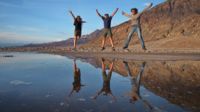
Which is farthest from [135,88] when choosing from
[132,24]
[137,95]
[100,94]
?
[132,24]

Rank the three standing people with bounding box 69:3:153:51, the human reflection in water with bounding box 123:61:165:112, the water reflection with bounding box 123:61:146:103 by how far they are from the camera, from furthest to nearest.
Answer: the three standing people with bounding box 69:3:153:51
the water reflection with bounding box 123:61:146:103
the human reflection in water with bounding box 123:61:165:112

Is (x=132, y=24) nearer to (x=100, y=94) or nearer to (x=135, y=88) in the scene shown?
(x=135, y=88)

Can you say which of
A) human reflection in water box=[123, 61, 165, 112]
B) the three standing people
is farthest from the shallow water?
the three standing people

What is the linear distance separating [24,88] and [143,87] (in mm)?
1878

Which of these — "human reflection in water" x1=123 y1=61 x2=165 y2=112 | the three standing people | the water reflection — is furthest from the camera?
the three standing people

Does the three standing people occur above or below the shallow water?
above

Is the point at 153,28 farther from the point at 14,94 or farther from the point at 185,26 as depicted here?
the point at 14,94

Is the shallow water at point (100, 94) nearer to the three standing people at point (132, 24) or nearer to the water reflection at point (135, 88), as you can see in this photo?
the water reflection at point (135, 88)

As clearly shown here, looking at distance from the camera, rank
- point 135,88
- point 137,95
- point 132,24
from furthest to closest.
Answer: point 132,24 → point 135,88 → point 137,95

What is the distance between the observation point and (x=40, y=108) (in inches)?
141

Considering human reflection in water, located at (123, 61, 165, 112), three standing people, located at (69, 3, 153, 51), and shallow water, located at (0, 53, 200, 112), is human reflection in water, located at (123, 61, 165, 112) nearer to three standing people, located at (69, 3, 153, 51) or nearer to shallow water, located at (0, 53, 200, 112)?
shallow water, located at (0, 53, 200, 112)

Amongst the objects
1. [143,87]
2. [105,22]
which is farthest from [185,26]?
[143,87]

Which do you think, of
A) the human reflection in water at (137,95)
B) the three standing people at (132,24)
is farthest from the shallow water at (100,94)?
the three standing people at (132,24)

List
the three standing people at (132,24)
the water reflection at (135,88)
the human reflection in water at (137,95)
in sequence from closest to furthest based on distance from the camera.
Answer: the human reflection in water at (137,95)
the water reflection at (135,88)
the three standing people at (132,24)
